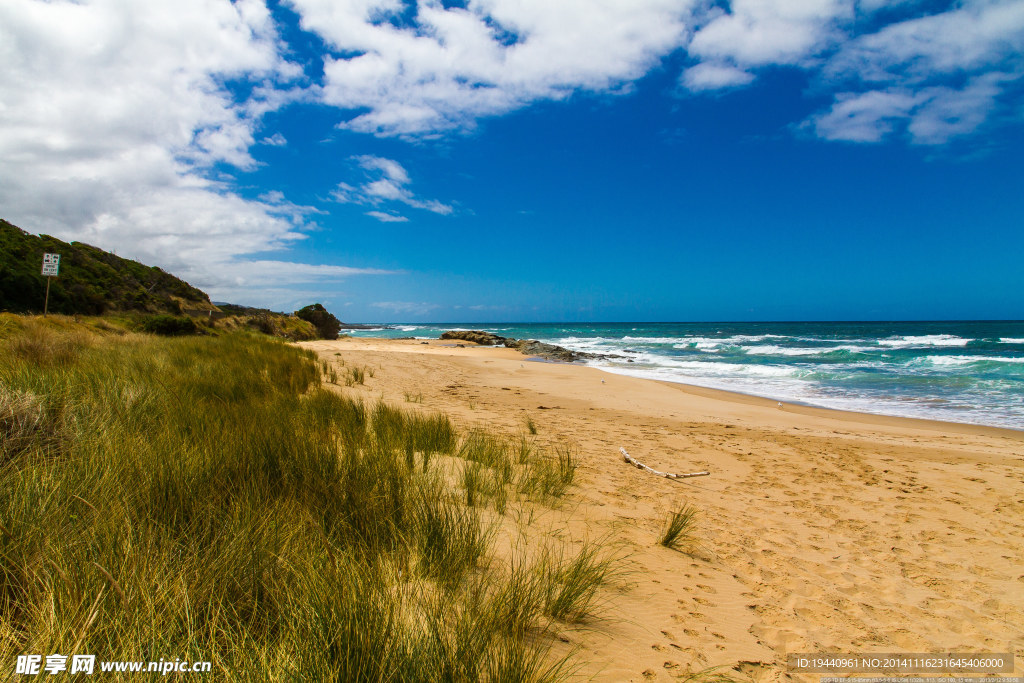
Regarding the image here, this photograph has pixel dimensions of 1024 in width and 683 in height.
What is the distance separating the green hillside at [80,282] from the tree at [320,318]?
890 cm

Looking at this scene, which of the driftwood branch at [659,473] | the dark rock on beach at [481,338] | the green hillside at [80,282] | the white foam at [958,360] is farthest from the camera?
the dark rock on beach at [481,338]

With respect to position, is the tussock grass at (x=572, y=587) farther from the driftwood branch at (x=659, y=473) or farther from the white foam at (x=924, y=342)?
the white foam at (x=924, y=342)

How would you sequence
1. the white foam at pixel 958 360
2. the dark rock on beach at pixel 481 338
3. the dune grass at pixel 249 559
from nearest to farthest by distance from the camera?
the dune grass at pixel 249 559 < the white foam at pixel 958 360 < the dark rock on beach at pixel 481 338

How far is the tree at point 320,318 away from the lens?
40000mm

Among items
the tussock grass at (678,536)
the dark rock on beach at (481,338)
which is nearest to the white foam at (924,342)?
the dark rock on beach at (481,338)

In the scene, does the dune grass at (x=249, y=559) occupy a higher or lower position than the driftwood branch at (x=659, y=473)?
higher

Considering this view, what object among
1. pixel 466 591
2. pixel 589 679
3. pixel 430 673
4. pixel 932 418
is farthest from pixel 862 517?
pixel 932 418

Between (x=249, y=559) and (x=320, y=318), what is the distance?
42.1 m

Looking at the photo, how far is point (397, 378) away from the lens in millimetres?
14922

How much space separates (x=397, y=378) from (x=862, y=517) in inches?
502

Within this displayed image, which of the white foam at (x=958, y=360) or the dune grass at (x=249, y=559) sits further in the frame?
the white foam at (x=958, y=360)

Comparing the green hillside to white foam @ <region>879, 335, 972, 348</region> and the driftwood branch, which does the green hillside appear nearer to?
the driftwood branch

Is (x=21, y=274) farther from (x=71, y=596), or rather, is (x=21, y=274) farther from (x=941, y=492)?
(x=941, y=492)

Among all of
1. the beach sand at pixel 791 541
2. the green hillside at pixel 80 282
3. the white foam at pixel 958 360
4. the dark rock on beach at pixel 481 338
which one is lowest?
the beach sand at pixel 791 541
